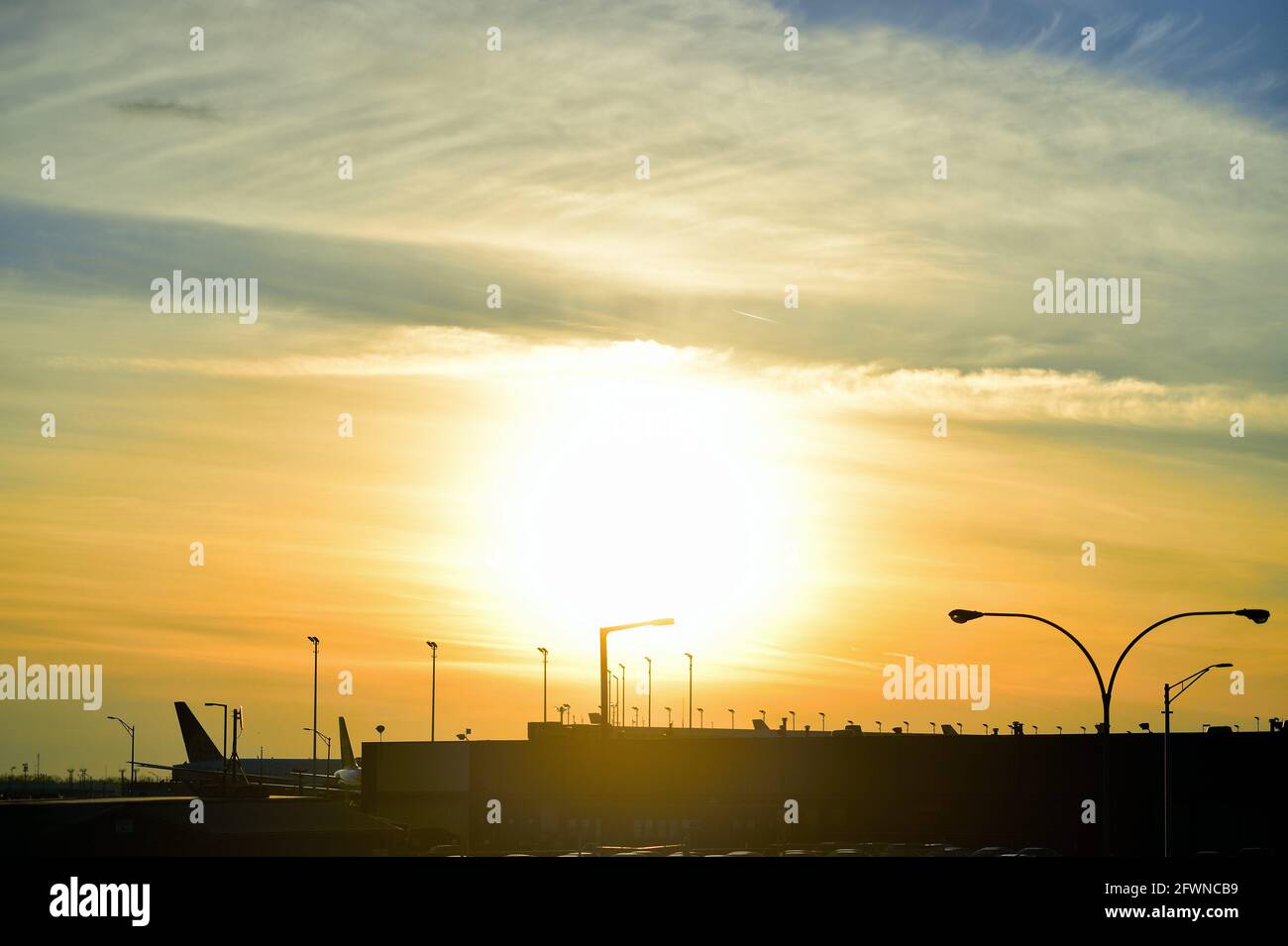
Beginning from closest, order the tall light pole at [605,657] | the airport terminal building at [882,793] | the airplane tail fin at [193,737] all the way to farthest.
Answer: the tall light pole at [605,657] → the airport terminal building at [882,793] → the airplane tail fin at [193,737]

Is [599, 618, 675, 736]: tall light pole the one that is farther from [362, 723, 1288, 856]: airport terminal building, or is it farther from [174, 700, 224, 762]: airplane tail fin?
[174, 700, 224, 762]: airplane tail fin

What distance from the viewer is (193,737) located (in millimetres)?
167375

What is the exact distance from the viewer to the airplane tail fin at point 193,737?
545ft

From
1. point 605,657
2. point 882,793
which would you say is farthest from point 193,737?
point 605,657

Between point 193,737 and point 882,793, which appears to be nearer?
point 882,793

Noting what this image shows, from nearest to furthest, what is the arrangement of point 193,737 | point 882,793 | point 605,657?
point 605,657 → point 882,793 → point 193,737

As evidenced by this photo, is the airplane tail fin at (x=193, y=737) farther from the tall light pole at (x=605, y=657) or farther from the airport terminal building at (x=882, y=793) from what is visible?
the tall light pole at (x=605, y=657)

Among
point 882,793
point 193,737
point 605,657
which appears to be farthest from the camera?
point 193,737

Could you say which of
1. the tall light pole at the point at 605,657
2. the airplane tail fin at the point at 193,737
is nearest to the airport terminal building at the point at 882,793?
the tall light pole at the point at 605,657

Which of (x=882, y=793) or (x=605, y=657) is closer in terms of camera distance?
(x=605, y=657)

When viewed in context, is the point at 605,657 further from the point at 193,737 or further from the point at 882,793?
the point at 193,737

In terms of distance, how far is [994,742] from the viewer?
300 feet

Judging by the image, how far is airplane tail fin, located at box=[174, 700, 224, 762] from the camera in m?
166
